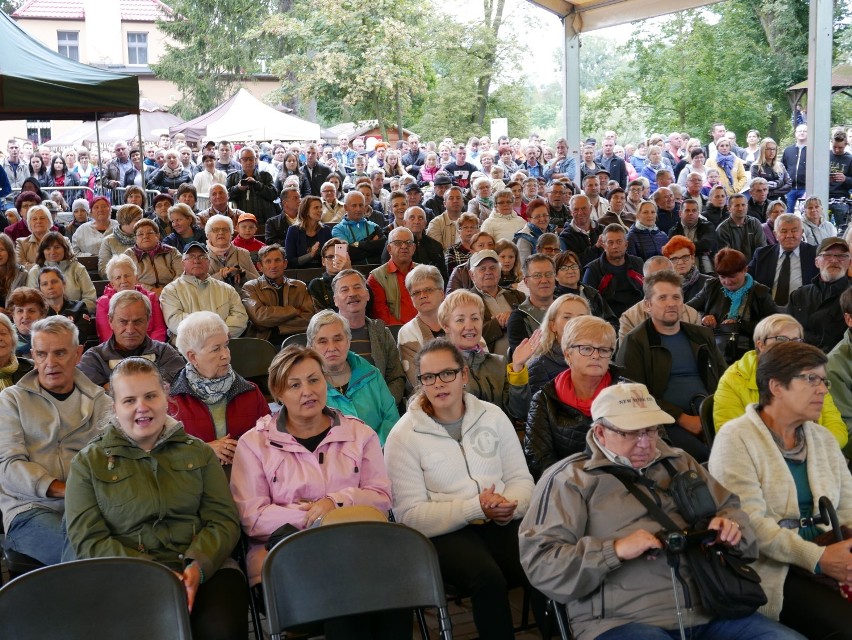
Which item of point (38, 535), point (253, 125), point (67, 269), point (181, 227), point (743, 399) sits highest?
point (253, 125)

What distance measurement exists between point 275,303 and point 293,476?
10.5 feet

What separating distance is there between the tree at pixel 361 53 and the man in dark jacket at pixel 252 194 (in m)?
14.5

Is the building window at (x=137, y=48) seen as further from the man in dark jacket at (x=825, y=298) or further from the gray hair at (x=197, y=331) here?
the gray hair at (x=197, y=331)

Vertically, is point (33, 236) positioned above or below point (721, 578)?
above

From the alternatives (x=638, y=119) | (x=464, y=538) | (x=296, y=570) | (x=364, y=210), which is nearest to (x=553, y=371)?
(x=464, y=538)

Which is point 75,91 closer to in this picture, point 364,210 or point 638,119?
point 364,210

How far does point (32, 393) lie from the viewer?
3.64 m

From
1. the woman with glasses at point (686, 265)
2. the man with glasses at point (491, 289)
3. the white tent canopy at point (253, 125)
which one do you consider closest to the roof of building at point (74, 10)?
the white tent canopy at point (253, 125)

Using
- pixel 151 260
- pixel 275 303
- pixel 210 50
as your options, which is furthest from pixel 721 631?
pixel 210 50

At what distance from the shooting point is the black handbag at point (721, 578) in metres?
2.65

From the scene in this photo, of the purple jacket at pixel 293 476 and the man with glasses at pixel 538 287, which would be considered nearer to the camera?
the purple jacket at pixel 293 476

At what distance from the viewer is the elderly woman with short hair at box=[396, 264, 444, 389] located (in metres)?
5.12

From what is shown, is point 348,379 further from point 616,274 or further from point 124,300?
point 616,274

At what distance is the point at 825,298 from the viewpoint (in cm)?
623
